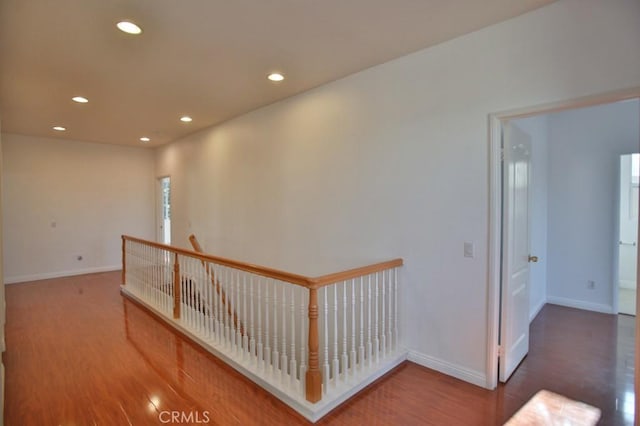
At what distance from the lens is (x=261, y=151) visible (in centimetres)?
464

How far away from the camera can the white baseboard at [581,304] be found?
4316 millimetres

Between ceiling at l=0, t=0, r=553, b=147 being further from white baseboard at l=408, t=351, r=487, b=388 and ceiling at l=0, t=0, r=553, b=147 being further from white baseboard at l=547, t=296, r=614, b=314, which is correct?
white baseboard at l=547, t=296, r=614, b=314

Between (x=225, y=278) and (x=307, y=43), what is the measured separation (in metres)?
2.34

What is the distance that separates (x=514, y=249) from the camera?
9.08 ft

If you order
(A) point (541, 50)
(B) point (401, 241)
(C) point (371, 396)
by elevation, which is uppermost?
(A) point (541, 50)

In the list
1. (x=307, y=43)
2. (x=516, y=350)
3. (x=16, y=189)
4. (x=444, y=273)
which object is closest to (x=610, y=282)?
(x=516, y=350)

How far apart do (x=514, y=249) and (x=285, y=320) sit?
80.3 inches

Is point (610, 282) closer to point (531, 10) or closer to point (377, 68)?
point (531, 10)

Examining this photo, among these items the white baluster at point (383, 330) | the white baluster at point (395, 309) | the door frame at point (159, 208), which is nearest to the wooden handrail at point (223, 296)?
the white baluster at point (383, 330)

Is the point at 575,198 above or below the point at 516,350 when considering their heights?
above

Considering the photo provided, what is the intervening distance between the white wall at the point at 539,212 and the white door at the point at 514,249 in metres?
1.15

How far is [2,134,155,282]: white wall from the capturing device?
6.09 metres

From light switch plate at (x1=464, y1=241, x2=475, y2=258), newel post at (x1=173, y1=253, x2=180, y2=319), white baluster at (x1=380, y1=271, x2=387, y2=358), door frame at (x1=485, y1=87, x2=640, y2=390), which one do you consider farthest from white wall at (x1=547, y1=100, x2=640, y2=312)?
newel post at (x1=173, y1=253, x2=180, y2=319)

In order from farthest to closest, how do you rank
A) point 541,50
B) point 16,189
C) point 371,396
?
1. point 16,189
2. point 371,396
3. point 541,50
